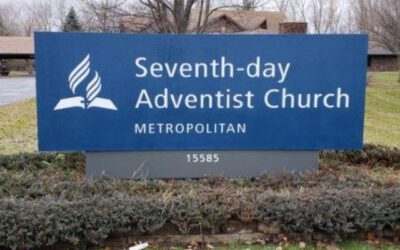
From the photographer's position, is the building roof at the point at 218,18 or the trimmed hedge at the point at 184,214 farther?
the building roof at the point at 218,18

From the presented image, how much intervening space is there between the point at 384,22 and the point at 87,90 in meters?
29.0

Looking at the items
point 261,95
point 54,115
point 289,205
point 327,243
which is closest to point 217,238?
point 289,205

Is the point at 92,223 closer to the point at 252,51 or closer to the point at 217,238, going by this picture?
the point at 217,238

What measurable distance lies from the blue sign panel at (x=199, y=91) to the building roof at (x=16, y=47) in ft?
166

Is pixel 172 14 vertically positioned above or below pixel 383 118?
above

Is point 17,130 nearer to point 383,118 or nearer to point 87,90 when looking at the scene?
point 87,90

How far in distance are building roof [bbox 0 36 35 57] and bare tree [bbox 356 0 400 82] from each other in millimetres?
34177

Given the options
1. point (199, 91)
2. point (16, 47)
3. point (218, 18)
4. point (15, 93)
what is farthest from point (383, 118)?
point (16, 47)

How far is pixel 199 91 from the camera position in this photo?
569 cm

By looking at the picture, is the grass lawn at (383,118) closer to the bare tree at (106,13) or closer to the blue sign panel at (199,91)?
the blue sign panel at (199,91)

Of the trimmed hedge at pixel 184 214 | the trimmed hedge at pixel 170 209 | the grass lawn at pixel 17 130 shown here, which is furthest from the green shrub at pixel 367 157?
the grass lawn at pixel 17 130

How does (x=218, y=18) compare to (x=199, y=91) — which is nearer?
(x=199, y=91)

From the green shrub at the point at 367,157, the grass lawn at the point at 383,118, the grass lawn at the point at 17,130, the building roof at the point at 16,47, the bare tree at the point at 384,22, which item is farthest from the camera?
the building roof at the point at 16,47

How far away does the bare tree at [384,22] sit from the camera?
30.5 meters
